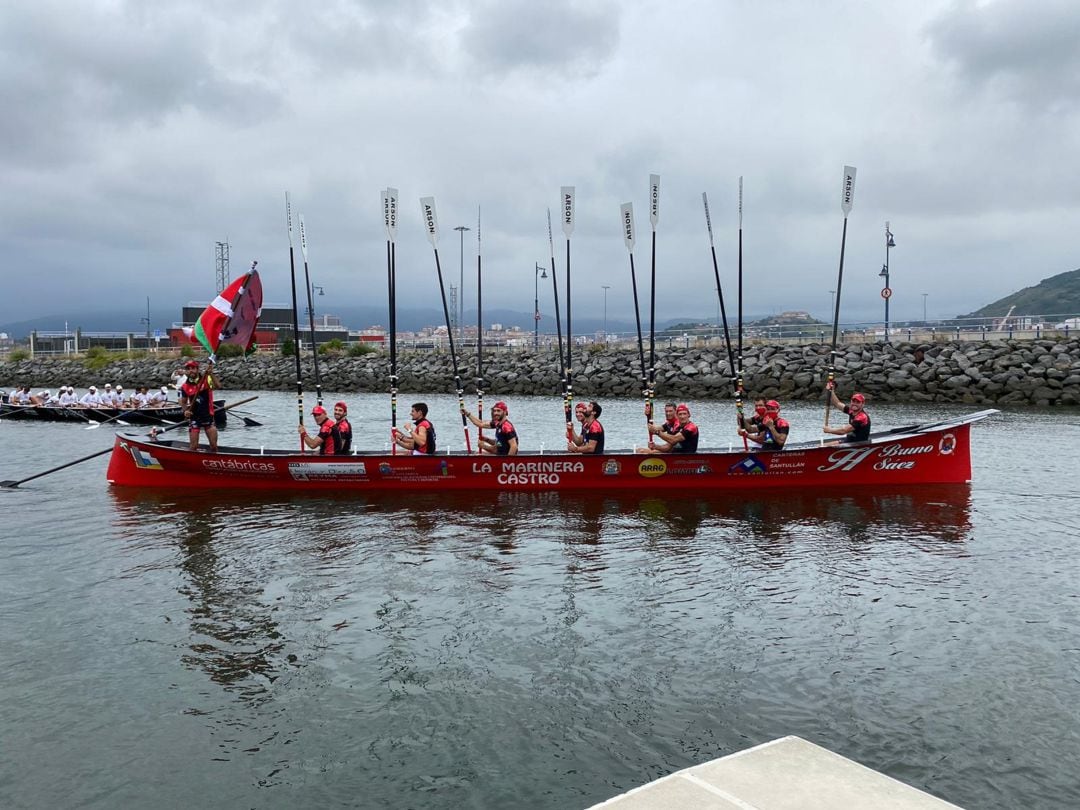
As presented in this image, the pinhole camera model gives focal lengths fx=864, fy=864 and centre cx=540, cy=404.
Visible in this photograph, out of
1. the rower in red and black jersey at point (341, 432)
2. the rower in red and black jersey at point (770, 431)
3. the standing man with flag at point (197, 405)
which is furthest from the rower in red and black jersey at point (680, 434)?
the standing man with flag at point (197, 405)

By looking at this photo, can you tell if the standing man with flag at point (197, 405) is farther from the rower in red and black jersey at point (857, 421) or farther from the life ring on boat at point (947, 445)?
the life ring on boat at point (947, 445)

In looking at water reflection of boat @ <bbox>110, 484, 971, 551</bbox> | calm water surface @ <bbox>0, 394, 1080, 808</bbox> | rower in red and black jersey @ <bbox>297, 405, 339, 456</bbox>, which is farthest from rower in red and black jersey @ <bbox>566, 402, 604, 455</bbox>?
rower in red and black jersey @ <bbox>297, 405, 339, 456</bbox>

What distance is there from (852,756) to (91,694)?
788 cm

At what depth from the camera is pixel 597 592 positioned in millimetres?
12922

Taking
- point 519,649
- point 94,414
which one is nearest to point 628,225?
point 519,649

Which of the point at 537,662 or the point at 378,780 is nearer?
the point at 378,780

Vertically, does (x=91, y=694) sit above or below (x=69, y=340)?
below

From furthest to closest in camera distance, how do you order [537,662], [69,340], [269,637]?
[69,340] → [269,637] → [537,662]

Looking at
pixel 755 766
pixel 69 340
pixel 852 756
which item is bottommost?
pixel 852 756

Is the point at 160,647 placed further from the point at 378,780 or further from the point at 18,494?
the point at 18,494

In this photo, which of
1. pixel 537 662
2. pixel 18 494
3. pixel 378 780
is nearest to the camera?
pixel 378 780

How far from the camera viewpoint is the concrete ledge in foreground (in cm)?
546

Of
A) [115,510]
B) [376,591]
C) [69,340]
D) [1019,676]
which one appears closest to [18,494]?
[115,510]

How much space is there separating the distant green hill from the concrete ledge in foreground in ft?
570
